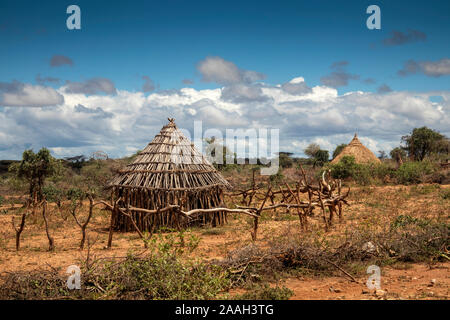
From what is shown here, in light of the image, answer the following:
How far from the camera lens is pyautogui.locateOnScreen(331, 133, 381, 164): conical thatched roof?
24453 millimetres

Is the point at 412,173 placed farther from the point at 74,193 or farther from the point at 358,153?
the point at 74,193

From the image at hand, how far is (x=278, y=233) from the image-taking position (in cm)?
889

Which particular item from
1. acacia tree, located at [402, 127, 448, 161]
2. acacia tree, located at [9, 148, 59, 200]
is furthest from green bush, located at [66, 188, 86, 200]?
acacia tree, located at [402, 127, 448, 161]

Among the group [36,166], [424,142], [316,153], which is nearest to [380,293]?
[36,166]

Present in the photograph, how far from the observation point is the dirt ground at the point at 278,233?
517 centimetres

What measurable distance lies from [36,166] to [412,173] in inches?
663

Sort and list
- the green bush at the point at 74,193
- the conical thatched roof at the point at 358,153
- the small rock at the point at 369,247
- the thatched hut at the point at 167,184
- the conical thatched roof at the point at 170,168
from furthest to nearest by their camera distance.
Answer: the conical thatched roof at the point at 358,153 < the green bush at the point at 74,193 < the conical thatched roof at the point at 170,168 < the thatched hut at the point at 167,184 < the small rock at the point at 369,247

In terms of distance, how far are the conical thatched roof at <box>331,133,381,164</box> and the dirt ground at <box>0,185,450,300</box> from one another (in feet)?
27.2

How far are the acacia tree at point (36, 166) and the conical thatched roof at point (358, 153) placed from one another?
16956 mm

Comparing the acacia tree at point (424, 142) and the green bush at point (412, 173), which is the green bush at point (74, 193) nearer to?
the green bush at point (412, 173)

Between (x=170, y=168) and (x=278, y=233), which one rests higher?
(x=170, y=168)

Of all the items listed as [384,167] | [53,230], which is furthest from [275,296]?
[384,167]

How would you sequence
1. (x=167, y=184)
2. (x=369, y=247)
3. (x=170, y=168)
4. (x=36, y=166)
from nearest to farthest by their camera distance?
(x=369, y=247)
(x=167, y=184)
(x=170, y=168)
(x=36, y=166)

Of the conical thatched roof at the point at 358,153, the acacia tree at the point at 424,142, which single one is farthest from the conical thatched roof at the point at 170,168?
the acacia tree at the point at 424,142
